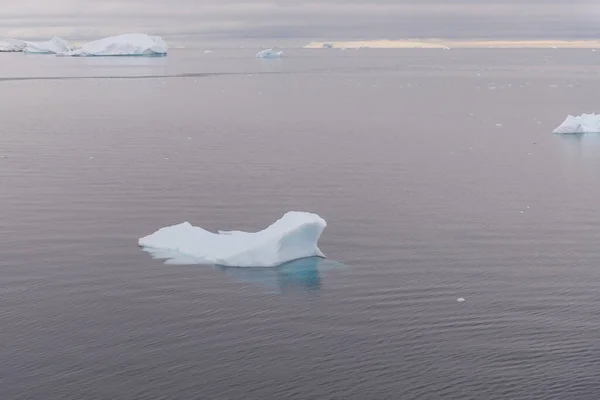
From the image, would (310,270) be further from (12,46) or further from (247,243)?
(12,46)

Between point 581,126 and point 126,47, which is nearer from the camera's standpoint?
point 581,126

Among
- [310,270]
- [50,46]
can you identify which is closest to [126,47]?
[50,46]

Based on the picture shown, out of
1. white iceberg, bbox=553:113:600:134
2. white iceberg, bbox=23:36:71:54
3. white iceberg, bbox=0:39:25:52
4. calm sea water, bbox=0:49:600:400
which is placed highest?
white iceberg, bbox=0:39:25:52

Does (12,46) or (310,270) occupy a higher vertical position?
(12,46)

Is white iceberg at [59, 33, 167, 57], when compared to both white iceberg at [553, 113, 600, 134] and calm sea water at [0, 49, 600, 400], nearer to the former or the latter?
calm sea water at [0, 49, 600, 400]

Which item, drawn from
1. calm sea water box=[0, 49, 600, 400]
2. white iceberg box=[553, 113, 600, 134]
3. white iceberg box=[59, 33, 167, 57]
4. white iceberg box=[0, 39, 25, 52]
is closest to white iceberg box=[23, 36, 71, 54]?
white iceberg box=[59, 33, 167, 57]

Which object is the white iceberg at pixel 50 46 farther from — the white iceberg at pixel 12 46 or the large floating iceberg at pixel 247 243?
the large floating iceberg at pixel 247 243

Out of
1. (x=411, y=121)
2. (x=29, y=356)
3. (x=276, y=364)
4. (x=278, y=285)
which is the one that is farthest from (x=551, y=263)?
(x=411, y=121)
